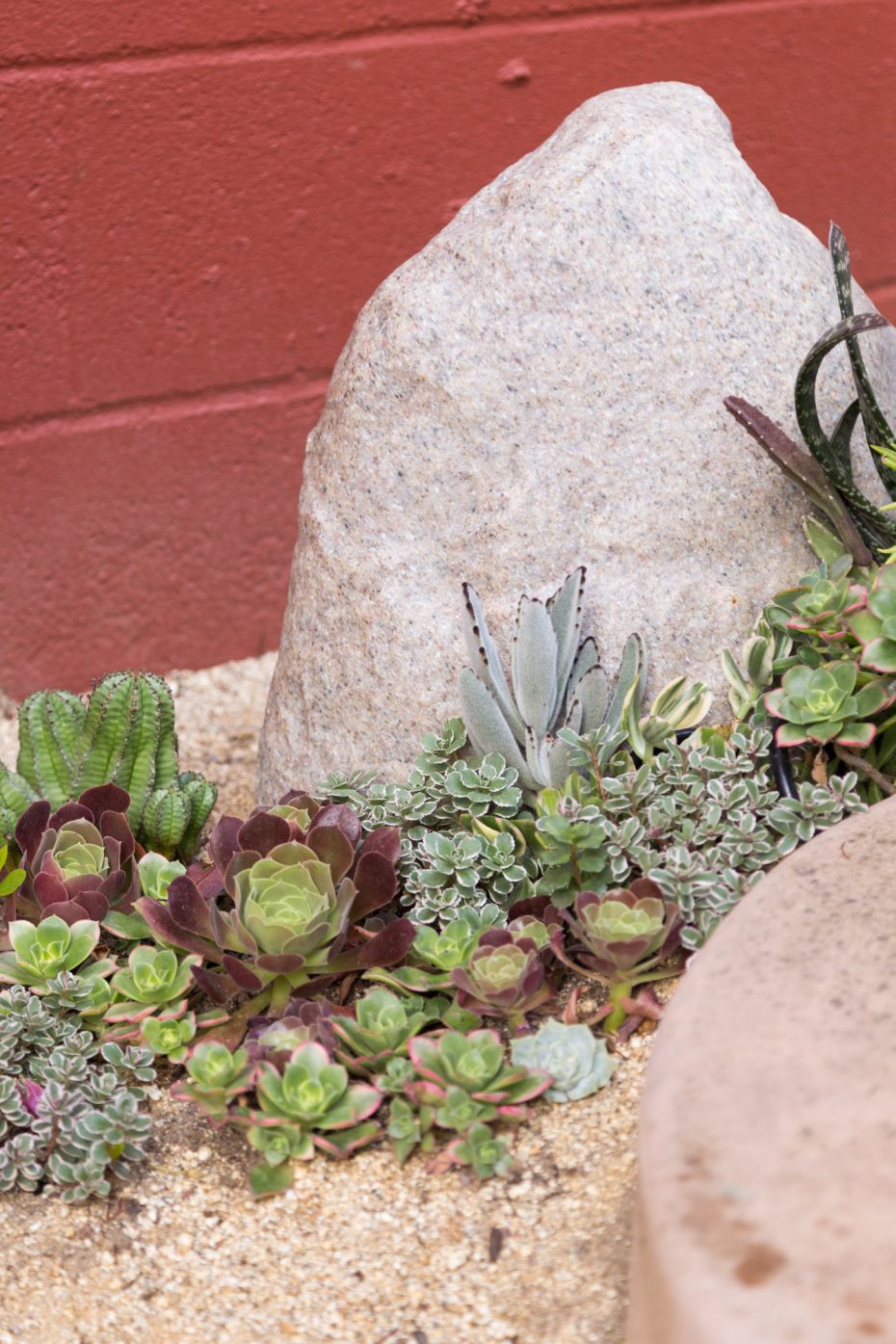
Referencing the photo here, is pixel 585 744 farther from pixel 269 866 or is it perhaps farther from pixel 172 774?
pixel 172 774

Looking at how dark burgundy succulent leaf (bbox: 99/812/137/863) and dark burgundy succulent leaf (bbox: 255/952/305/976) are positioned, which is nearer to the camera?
dark burgundy succulent leaf (bbox: 255/952/305/976)

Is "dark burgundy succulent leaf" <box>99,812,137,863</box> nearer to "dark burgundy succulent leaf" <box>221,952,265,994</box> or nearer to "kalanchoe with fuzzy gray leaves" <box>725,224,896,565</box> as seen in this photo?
"dark burgundy succulent leaf" <box>221,952,265,994</box>

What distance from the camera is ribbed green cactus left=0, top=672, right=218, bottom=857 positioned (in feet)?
7.68

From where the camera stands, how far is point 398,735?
7.64ft

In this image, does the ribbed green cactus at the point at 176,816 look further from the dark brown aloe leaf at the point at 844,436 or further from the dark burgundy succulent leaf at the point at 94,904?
the dark brown aloe leaf at the point at 844,436

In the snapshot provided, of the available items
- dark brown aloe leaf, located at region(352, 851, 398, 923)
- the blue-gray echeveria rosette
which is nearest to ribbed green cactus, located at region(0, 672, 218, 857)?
dark brown aloe leaf, located at region(352, 851, 398, 923)

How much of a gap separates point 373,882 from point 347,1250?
51 cm

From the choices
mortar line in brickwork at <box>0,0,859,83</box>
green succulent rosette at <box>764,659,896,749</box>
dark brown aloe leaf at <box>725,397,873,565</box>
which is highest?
mortar line in brickwork at <box>0,0,859,83</box>

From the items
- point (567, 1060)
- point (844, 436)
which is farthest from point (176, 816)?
point (844, 436)

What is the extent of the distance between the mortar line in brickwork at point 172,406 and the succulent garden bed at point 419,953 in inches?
43.2

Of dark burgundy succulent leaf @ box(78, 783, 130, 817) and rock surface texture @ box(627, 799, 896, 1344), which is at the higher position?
rock surface texture @ box(627, 799, 896, 1344)

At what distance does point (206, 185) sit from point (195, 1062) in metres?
2.25

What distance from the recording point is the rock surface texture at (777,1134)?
3.60 feet

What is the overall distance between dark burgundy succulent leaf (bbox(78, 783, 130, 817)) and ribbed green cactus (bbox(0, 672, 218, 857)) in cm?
6
